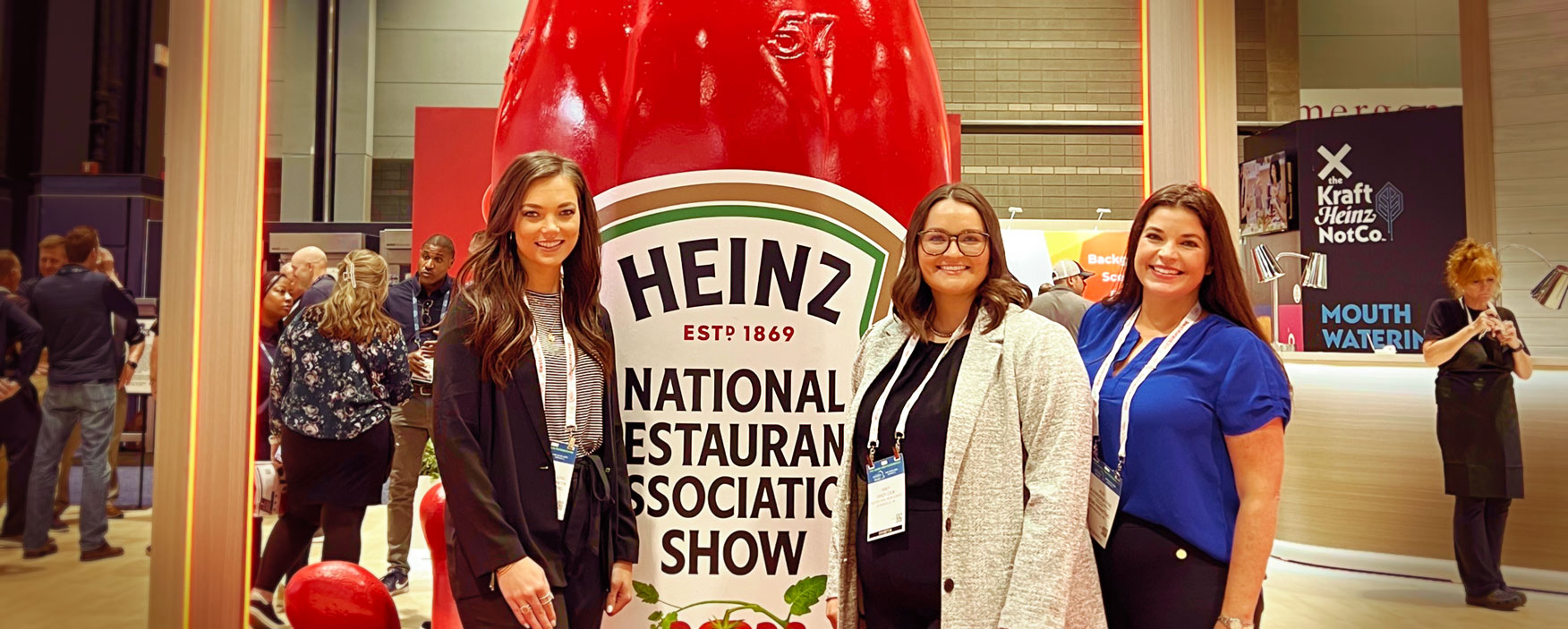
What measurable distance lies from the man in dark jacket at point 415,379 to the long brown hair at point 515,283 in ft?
7.86

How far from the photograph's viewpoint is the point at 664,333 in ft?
5.11

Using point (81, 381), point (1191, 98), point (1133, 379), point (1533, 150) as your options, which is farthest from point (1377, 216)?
point (81, 381)

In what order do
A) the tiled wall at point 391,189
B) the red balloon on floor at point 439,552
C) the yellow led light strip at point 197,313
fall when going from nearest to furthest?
the red balloon on floor at point 439,552 → the yellow led light strip at point 197,313 → the tiled wall at point 391,189

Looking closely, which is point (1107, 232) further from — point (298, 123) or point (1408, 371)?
point (298, 123)

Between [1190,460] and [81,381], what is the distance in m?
2.34

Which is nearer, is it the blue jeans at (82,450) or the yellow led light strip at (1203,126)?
the yellow led light strip at (1203,126)

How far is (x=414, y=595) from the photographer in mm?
3844

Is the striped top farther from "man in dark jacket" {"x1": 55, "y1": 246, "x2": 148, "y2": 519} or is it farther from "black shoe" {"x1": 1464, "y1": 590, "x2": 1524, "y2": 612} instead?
"black shoe" {"x1": 1464, "y1": 590, "x2": 1524, "y2": 612}

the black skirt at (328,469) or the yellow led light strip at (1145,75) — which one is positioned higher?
the yellow led light strip at (1145,75)

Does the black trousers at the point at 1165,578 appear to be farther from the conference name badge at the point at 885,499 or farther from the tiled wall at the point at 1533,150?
the tiled wall at the point at 1533,150

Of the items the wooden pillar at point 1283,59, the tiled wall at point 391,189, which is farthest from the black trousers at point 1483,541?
the tiled wall at point 391,189

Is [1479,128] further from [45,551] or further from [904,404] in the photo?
[45,551]

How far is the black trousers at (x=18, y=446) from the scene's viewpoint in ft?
8.32

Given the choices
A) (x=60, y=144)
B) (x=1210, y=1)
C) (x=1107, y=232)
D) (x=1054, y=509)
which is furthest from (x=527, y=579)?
(x=1107, y=232)
